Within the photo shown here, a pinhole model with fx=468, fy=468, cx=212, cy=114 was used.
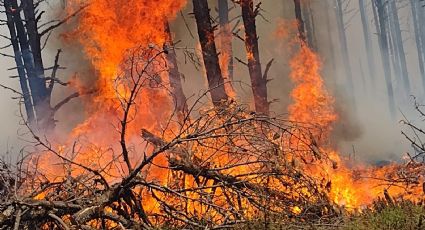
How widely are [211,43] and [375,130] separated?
27583 mm

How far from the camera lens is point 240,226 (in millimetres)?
5031

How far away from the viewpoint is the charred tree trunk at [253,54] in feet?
39.9

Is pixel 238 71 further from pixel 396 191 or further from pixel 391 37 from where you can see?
pixel 391 37

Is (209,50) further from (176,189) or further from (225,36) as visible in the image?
(225,36)

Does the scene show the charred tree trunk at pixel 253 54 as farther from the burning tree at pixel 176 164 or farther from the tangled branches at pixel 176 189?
the tangled branches at pixel 176 189

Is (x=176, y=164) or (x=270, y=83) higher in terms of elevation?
(x=270, y=83)

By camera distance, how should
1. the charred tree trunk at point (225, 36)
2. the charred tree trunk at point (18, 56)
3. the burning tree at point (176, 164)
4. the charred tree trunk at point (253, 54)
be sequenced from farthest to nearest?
the charred tree trunk at point (225, 36) < the charred tree trunk at point (18, 56) < the charred tree trunk at point (253, 54) < the burning tree at point (176, 164)

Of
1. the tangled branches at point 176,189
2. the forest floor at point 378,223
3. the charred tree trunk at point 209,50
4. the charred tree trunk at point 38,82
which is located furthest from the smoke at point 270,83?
the forest floor at point 378,223

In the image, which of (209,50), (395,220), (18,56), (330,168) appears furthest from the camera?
(18,56)

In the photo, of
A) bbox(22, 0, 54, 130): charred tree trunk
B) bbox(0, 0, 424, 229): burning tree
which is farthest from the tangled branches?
A: bbox(22, 0, 54, 130): charred tree trunk

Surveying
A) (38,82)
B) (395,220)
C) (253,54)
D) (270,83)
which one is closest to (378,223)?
(395,220)

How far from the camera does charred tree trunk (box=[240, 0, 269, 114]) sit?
12.2 metres

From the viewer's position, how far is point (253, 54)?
1271cm

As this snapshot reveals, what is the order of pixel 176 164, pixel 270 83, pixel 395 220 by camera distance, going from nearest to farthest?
pixel 395 220 → pixel 176 164 → pixel 270 83
